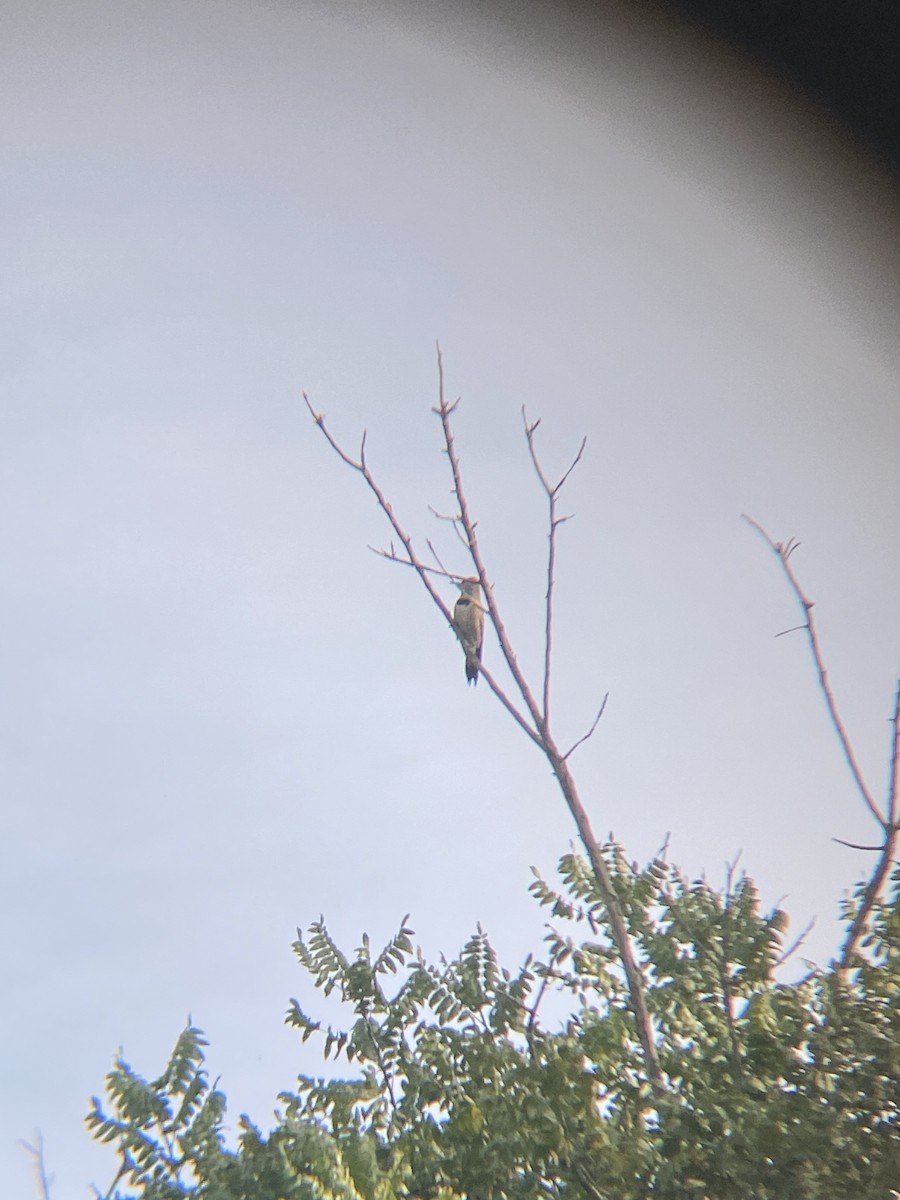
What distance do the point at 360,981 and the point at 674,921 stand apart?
113 centimetres

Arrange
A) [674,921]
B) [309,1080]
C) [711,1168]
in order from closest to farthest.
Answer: [711,1168], [309,1080], [674,921]

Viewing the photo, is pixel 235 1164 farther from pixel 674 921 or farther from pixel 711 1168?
pixel 674 921

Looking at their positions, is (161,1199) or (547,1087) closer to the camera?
(161,1199)

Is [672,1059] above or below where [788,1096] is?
above

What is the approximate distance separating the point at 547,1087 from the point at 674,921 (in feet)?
2.86

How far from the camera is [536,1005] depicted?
13.0 feet

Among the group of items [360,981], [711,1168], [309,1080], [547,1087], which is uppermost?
[360,981]

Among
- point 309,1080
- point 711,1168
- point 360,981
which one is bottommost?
point 711,1168

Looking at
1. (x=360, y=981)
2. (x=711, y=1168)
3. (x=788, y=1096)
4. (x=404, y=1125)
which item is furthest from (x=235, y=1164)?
(x=788, y=1096)

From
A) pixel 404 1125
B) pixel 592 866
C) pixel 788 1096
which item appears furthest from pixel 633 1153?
pixel 592 866

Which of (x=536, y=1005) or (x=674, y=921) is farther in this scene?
(x=674, y=921)

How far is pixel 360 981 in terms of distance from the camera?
4273 millimetres

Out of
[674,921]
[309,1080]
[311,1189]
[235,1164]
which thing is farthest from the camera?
[674,921]

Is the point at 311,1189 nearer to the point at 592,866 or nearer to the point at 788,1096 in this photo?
the point at 788,1096
